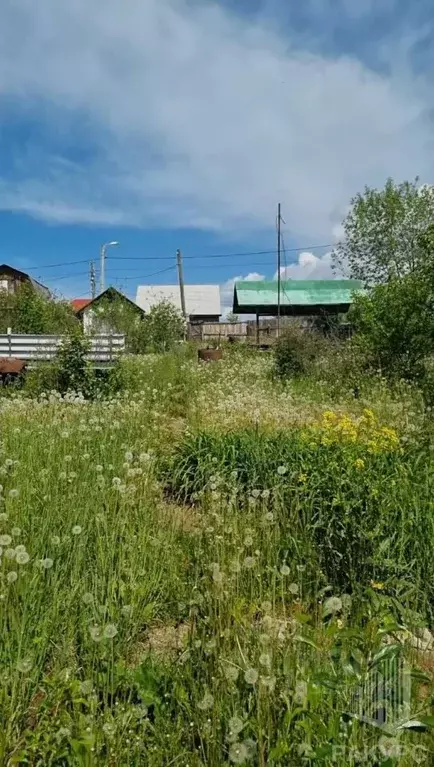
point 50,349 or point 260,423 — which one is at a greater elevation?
point 50,349

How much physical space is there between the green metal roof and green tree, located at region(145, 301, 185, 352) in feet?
17.0

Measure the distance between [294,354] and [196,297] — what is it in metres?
39.9

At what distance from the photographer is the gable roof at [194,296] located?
48.7 meters

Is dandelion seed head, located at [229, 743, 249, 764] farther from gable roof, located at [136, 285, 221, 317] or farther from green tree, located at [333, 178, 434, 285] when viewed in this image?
gable roof, located at [136, 285, 221, 317]

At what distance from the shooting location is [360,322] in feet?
39.4

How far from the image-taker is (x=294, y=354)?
12.0m

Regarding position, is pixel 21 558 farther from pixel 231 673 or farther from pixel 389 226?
pixel 389 226

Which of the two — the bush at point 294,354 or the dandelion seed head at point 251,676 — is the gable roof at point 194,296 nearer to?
the bush at point 294,354

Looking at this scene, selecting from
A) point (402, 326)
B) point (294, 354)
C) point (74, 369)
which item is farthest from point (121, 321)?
point (402, 326)

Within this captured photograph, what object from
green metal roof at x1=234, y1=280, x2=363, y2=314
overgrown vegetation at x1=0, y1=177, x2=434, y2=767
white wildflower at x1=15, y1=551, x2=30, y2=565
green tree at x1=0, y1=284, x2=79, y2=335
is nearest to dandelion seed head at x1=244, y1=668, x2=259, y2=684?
overgrown vegetation at x1=0, y1=177, x2=434, y2=767

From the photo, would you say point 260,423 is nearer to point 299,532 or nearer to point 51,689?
point 299,532

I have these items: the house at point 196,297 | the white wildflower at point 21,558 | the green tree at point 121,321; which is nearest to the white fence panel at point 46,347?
the white wildflower at point 21,558

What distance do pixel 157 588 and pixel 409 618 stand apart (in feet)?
3.85

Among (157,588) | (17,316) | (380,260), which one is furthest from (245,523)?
(380,260)
